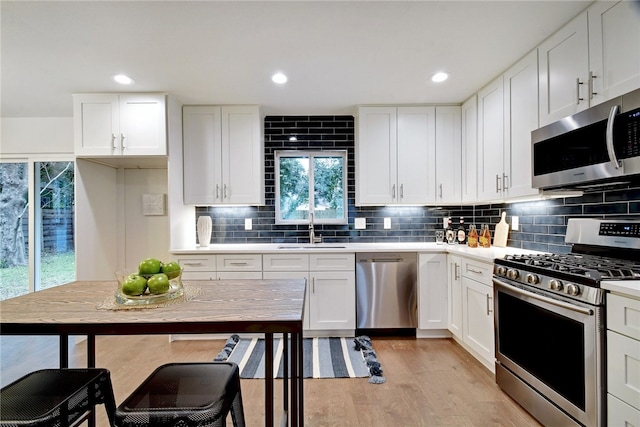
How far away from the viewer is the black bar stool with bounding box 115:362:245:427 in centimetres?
103

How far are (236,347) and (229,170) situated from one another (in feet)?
5.77

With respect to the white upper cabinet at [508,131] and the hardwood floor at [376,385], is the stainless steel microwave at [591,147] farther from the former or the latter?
the hardwood floor at [376,385]

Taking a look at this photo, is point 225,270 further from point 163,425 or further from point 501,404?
point 501,404

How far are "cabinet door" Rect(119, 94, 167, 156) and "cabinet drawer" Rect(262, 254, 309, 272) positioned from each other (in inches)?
56.0

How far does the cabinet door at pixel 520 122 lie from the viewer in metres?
2.24

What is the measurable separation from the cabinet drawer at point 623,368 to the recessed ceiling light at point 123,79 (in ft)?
11.8

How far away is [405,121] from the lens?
335cm

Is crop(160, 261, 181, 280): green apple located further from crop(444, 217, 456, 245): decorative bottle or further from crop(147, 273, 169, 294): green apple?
crop(444, 217, 456, 245): decorative bottle

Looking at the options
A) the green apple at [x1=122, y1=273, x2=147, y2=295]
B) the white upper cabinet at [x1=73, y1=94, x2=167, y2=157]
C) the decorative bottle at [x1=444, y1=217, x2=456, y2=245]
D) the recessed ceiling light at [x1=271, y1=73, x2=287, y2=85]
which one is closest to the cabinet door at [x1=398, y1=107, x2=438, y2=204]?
the decorative bottle at [x1=444, y1=217, x2=456, y2=245]

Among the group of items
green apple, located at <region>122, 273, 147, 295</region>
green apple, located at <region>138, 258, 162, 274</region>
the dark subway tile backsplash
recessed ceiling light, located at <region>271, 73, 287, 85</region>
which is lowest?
green apple, located at <region>122, 273, 147, 295</region>

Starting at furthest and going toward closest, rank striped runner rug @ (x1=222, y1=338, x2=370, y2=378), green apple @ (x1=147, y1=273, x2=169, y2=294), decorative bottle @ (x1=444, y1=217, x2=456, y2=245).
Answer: decorative bottle @ (x1=444, y1=217, x2=456, y2=245)
striped runner rug @ (x1=222, y1=338, x2=370, y2=378)
green apple @ (x1=147, y1=273, x2=169, y2=294)

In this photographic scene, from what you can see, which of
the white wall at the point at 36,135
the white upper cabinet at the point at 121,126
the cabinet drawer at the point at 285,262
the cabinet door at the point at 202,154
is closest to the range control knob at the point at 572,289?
the cabinet drawer at the point at 285,262

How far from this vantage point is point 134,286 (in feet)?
4.15

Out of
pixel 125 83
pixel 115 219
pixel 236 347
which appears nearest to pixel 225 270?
pixel 236 347
